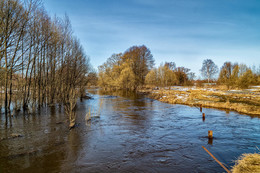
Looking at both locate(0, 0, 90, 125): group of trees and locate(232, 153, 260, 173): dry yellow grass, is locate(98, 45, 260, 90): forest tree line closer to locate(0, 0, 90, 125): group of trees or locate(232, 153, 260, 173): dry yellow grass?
locate(0, 0, 90, 125): group of trees

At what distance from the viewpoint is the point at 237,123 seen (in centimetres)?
1215

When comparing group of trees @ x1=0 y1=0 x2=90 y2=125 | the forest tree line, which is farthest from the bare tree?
group of trees @ x1=0 y1=0 x2=90 y2=125

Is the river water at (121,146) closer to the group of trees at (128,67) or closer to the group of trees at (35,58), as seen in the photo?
the group of trees at (35,58)

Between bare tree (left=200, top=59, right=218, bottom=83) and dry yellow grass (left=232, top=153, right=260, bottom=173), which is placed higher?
bare tree (left=200, top=59, right=218, bottom=83)

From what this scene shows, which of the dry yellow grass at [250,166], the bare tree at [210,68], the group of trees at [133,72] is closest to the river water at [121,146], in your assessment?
the dry yellow grass at [250,166]

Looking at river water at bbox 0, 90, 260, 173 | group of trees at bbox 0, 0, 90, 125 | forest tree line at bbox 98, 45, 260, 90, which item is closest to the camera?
river water at bbox 0, 90, 260, 173

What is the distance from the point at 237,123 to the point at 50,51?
2023 centimetres

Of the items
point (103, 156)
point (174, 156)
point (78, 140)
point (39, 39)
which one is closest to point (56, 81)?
point (39, 39)

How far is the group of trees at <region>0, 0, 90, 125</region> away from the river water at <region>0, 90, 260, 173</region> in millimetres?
2215

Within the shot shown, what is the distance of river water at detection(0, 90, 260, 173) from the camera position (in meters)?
5.99

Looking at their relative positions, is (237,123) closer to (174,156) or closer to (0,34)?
(174,156)

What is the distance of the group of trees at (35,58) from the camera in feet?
39.1

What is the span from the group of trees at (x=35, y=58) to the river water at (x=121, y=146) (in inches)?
87.2

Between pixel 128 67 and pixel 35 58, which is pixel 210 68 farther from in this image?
pixel 35 58
